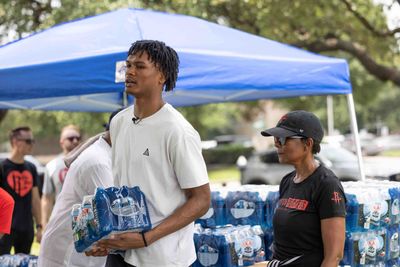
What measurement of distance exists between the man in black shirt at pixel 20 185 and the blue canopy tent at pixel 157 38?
1.00m

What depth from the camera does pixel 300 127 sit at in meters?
3.13

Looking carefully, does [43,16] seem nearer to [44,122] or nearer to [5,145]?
[44,122]

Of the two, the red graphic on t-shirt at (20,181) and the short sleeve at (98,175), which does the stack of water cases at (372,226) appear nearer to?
the short sleeve at (98,175)

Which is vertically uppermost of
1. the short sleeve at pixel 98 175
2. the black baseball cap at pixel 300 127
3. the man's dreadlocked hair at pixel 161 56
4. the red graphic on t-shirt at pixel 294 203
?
the man's dreadlocked hair at pixel 161 56

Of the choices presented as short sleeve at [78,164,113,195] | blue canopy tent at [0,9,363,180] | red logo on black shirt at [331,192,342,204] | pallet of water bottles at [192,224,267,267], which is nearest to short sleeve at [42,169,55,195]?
blue canopy tent at [0,9,363,180]

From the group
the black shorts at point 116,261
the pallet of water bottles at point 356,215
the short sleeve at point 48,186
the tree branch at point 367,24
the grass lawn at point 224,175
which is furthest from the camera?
the grass lawn at point 224,175

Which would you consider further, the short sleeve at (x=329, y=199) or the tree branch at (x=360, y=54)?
the tree branch at (x=360, y=54)

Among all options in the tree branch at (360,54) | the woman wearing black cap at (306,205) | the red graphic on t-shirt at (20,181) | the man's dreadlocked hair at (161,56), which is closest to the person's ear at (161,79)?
the man's dreadlocked hair at (161,56)

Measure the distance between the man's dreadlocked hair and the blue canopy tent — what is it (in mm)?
1950

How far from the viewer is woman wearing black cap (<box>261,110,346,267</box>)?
2.89 metres

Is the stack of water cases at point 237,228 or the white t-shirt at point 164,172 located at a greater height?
the white t-shirt at point 164,172

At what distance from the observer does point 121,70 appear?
480cm

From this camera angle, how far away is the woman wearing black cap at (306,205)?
114 inches

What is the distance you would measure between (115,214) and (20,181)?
14.0 feet
